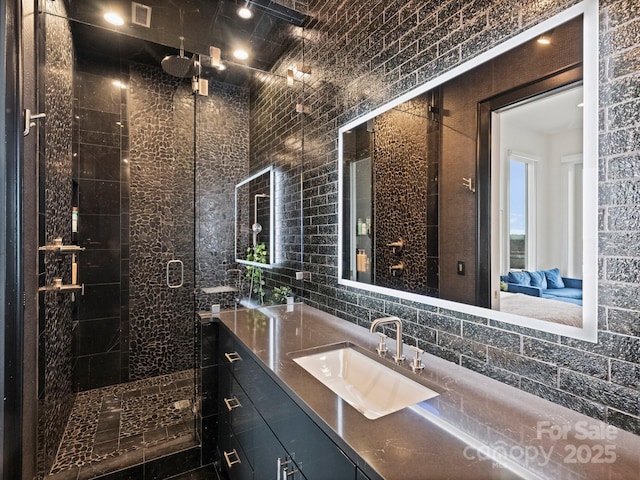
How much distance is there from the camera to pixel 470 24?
1252mm

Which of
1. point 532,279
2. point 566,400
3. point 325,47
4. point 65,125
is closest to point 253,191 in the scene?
point 325,47

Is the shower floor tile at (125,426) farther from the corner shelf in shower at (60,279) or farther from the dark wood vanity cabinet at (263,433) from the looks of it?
the corner shelf in shower at (60,279)

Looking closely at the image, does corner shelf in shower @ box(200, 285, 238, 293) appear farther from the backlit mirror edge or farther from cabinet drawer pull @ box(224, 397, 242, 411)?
cabinet drawer pull @ box(224, 397, 242, 411)

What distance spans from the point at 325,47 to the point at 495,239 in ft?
5.97

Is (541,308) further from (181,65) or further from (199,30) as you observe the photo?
(181,65)

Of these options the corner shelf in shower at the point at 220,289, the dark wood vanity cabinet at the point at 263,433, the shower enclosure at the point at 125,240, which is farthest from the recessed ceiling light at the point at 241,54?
the dark wood vanity cabinet at the point at 263,433

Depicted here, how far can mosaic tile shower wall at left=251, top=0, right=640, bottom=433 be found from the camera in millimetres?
851

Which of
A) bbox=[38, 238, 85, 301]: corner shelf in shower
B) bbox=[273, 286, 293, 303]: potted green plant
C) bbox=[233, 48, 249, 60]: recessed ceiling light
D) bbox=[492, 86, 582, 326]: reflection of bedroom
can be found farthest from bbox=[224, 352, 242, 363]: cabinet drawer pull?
bbox=[233, 48, 249, 60]: recessed ceiling light

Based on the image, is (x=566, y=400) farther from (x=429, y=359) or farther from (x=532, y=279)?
(x=429, y=359)

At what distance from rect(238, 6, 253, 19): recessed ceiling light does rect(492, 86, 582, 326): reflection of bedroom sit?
209cm

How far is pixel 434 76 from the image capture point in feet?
4.65

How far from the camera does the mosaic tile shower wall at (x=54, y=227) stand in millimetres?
1629

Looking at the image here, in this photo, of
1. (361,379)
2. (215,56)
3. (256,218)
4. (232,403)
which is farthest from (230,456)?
(215,56)

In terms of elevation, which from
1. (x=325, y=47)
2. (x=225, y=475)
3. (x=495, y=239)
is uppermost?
(x=325, y=47)
